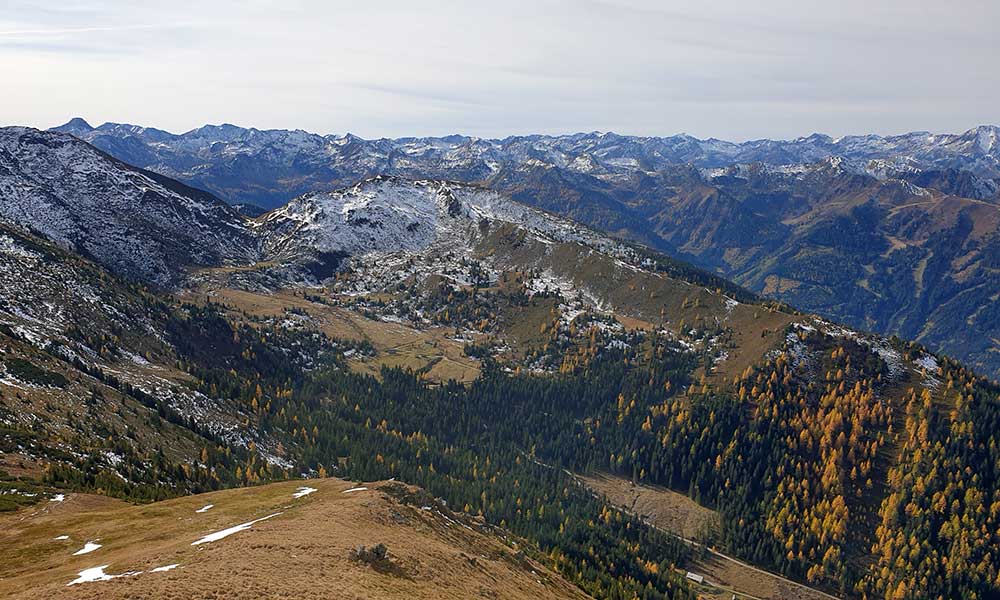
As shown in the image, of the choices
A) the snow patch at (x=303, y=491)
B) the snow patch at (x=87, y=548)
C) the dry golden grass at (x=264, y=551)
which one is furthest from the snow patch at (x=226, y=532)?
the snow patch at (x=303, y=491)

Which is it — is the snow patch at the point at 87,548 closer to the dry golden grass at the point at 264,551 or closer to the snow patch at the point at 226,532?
the dry golden grass at the point at 264,551

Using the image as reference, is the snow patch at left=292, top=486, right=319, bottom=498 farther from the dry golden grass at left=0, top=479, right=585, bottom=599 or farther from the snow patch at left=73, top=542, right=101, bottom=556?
the snow patch at left=73, top=542, right=101, bottom=556

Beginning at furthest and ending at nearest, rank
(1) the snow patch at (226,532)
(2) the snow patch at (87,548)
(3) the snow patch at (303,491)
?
(3) the snow patch at (303,491), (2) the snow patch at (87,548), (1) the snow patch at (226,532)

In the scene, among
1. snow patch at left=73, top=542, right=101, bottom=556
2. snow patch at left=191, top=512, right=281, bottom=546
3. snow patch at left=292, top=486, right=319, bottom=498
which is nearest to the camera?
snow patch at left=191, top=512, right=281, bottom=546

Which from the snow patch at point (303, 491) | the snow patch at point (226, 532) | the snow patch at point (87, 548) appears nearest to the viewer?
the snow patch at point (226, 532)

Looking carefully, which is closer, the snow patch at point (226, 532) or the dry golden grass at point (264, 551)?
the dry golden grass at point (264, 551)

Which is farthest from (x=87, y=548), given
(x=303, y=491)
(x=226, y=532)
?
(x=303, y=491)

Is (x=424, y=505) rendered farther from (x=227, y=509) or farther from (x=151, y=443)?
(x=151, y=443)

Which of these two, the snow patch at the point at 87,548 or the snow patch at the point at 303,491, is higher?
the snow patch at the point at 87,548

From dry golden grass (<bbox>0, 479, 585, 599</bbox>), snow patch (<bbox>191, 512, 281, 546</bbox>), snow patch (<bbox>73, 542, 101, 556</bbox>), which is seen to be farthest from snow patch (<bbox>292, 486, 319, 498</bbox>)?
snow patch (<bbox>73, 542, 101, 556</bbox>)
